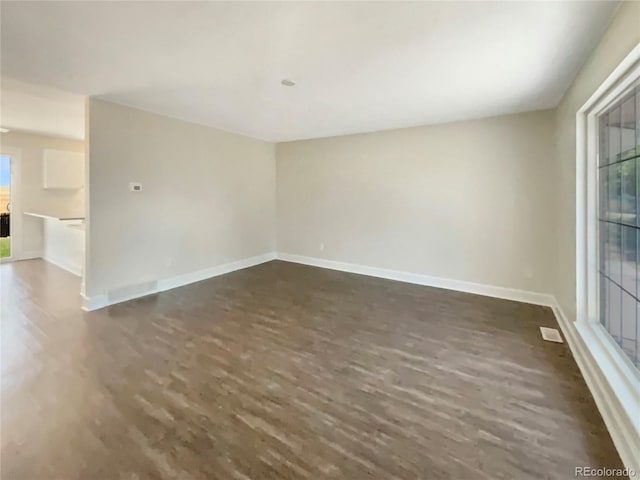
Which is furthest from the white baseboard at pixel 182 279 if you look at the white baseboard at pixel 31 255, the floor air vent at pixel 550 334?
the floor air vent at pixel 550 334

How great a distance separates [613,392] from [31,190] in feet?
28.1

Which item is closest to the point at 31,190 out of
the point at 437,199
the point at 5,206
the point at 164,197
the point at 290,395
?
the point at 5,206

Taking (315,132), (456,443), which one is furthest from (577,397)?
(315,132)

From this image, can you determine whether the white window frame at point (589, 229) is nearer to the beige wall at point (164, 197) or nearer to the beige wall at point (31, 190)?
the beige wall at point (164, 197)

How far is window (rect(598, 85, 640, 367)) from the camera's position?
1.90m

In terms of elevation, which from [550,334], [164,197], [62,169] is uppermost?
[62,169]

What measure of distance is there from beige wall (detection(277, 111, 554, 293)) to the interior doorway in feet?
17.1

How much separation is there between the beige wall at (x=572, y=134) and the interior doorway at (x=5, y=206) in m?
8.44

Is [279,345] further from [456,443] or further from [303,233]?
[303,233]

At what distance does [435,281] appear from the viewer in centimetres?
461

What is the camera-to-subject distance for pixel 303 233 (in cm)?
602

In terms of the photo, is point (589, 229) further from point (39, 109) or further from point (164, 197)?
point (39, 109)

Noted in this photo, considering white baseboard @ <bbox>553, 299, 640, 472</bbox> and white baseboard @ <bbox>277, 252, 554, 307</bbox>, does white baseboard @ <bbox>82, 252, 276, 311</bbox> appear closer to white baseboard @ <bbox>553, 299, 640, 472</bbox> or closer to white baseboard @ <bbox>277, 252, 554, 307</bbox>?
white baseboard @ <bbox>277, 252, 554, 307</bbox>

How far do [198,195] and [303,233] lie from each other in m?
2.09
